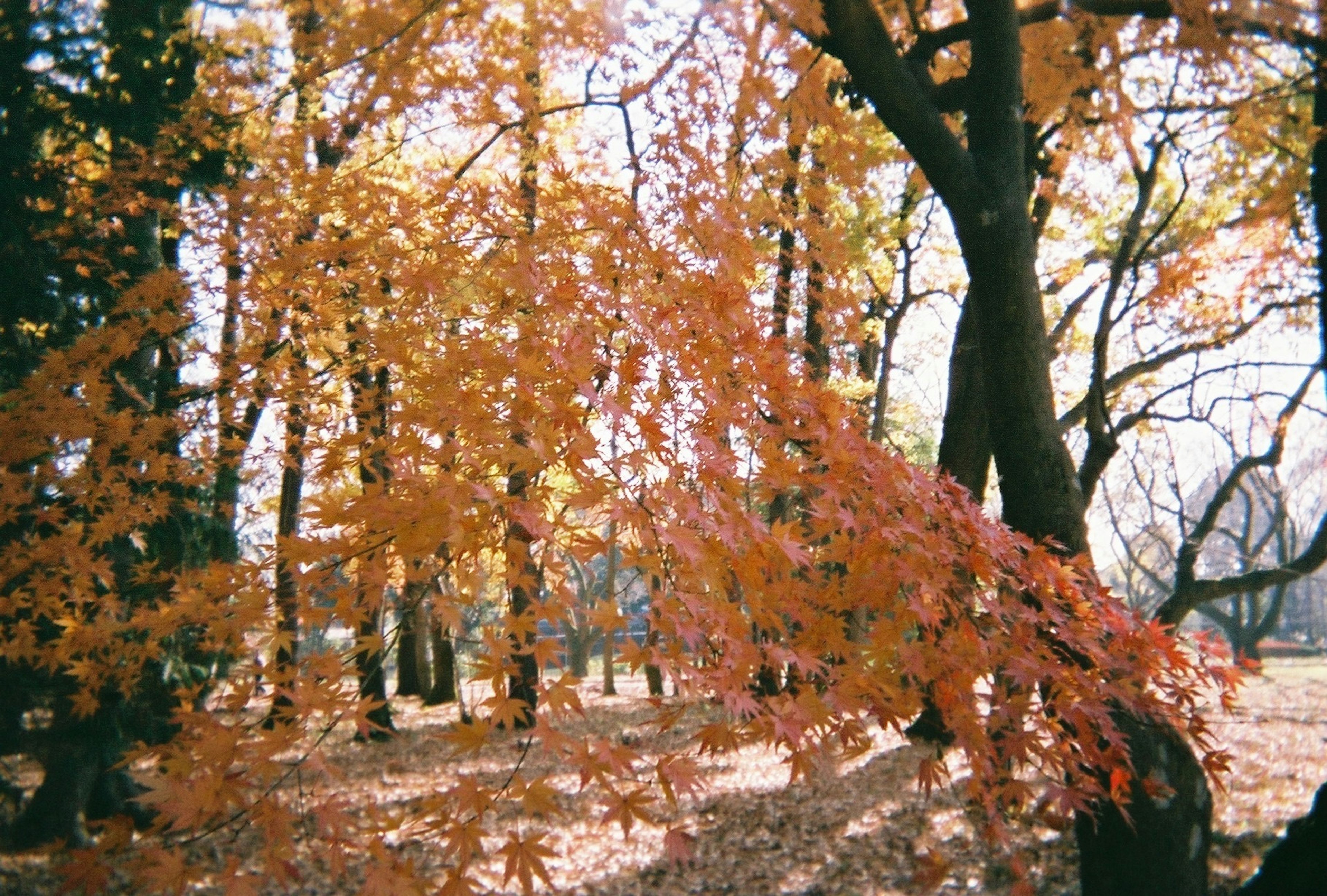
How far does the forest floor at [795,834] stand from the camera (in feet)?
18.4

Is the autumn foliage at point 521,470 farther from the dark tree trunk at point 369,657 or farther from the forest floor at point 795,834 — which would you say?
the forest floor at point 795,834

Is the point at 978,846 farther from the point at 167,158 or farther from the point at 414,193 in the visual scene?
the point at 167,158

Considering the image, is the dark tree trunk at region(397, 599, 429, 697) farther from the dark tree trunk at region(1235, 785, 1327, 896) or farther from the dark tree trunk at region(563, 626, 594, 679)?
the dark tree trunk at region(1235, 785, 1327, 896)

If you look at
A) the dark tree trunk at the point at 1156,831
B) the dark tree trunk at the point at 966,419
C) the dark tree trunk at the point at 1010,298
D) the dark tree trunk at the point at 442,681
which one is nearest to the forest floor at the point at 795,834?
the dark tree trunk at the point at 1156,831

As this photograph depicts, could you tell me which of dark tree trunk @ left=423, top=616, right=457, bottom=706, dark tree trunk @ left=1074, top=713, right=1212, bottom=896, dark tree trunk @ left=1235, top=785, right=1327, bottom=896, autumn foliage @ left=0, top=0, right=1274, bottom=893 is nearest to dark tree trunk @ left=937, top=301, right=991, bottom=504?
autumn foliage @ left=0, top=0, right=1274, bottom=893

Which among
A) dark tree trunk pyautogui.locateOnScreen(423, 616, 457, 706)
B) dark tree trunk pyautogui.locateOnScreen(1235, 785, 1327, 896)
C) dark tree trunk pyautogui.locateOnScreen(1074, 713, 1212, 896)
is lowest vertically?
dark tree trunk pyautogui.locateOnScreen(423, 616, 457, 706)

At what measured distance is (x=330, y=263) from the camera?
402cm

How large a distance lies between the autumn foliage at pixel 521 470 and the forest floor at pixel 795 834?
3.15 feet

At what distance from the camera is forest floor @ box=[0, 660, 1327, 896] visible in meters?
5.61

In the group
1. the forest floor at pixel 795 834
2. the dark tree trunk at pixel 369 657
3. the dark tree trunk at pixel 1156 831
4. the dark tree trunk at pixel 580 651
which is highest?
the dark tree trunk at pixel 369 657

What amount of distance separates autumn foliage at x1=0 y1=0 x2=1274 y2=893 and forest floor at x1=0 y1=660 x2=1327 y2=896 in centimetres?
96

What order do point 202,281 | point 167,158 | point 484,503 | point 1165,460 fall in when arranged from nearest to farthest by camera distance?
point 484,503, point 202,281, point 167,158, point 1165,460

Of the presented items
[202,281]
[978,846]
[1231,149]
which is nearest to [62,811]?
[202,281]

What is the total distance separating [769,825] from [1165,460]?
1552 centimetres
